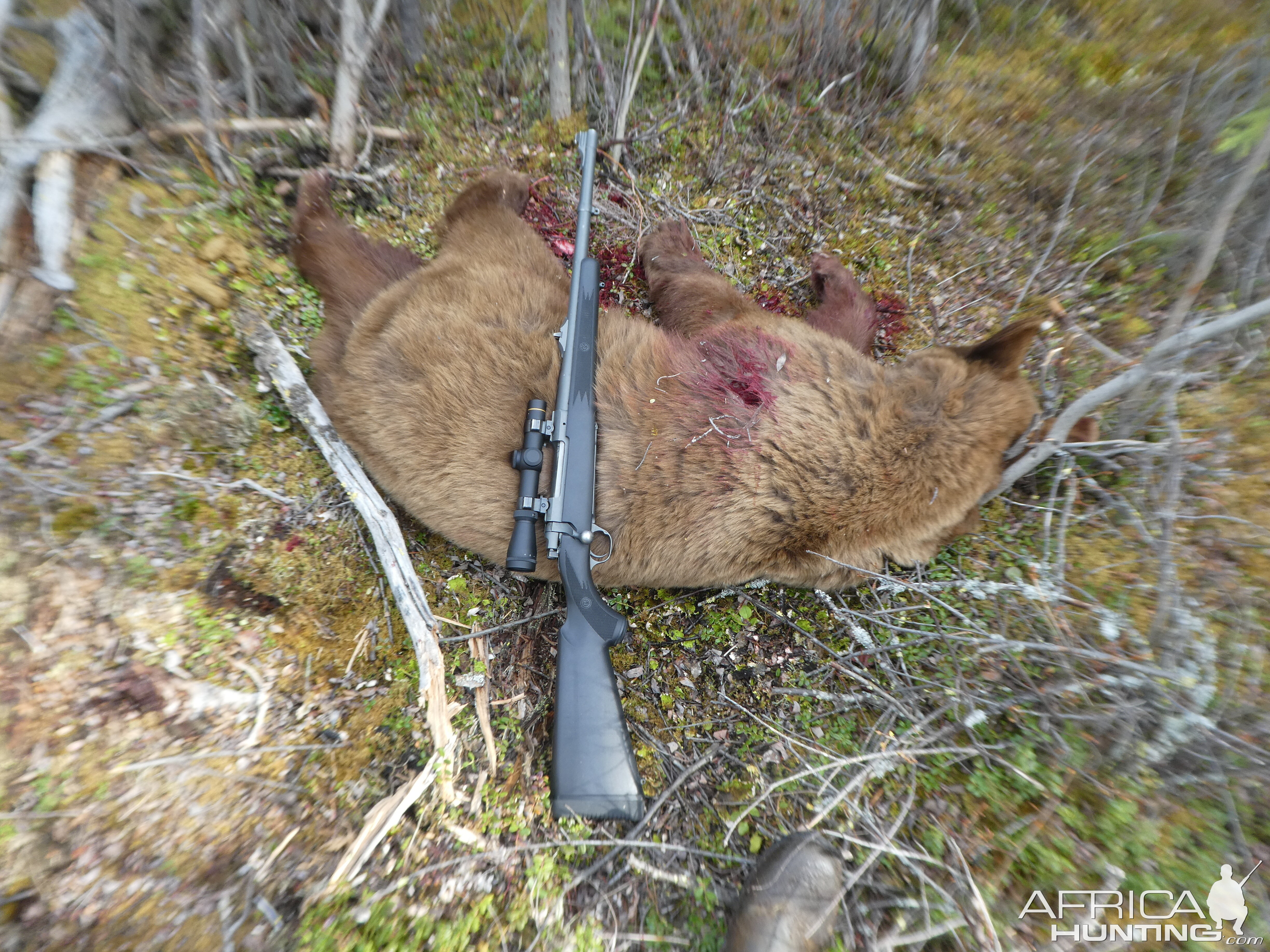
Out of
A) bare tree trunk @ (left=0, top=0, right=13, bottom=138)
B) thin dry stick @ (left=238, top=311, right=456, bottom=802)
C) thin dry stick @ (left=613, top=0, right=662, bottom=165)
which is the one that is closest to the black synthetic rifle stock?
thin dry stick @ (left=238, top=311, right=456, bottom=802)

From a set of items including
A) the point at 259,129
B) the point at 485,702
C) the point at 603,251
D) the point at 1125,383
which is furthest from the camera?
the point at 603,251

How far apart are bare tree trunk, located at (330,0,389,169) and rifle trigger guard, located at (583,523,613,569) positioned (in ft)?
10.0

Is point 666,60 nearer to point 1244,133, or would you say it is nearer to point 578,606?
point 1244,133

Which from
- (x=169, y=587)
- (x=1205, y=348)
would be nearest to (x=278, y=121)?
(x=169, y=587)

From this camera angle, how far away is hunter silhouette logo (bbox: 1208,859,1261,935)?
6.10 feet

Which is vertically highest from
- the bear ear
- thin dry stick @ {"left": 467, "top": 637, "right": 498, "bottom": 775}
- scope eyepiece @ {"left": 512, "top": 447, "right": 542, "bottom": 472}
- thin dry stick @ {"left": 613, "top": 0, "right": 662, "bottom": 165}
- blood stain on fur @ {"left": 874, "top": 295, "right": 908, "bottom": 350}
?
thin dry stick @ {"left": 613, "top": 0, "right": 662, "bottom": 165}

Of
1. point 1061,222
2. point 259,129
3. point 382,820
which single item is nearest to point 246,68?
point 259,129

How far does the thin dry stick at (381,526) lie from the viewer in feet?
8.14

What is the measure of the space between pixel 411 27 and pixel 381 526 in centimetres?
349

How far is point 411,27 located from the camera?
3.67 metres

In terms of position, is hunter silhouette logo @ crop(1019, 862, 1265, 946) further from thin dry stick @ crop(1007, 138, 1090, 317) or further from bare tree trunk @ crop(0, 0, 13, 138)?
bare tree trunk @ crop(0, 0, 13, 138)

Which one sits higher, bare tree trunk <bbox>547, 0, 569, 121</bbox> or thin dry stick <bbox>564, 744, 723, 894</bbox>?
bare tree trunk <bbox>547, 0, 569, 121</bbox>

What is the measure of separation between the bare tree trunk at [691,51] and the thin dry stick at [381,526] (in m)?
3.38

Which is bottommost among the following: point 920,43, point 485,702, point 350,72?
point 485,702
